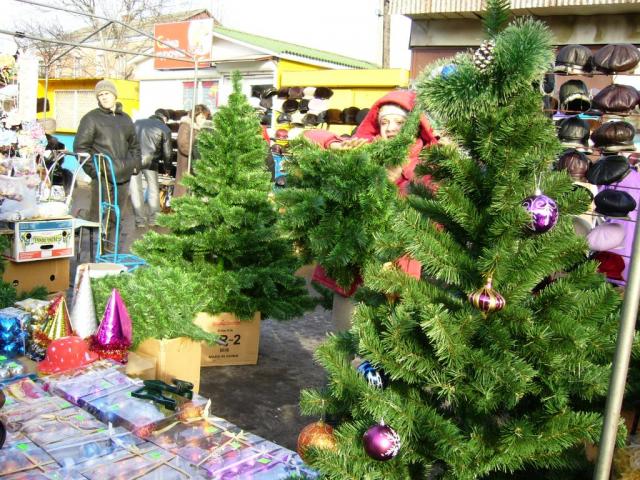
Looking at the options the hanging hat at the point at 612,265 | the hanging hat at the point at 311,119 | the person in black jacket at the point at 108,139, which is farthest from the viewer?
the hanging hat at the point at 311,119

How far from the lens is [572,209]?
1.65 meters

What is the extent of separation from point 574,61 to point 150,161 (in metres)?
6.50

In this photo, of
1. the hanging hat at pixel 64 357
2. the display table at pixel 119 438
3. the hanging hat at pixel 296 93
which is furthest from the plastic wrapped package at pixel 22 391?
the hanging hat at pixel 296 93

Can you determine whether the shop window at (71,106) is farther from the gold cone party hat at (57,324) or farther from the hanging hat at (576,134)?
the gold cone party hat at (57,324)

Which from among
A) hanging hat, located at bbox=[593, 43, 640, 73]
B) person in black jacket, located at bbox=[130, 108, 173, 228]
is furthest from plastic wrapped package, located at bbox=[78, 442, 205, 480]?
person in black jacket, located at bbox=[130, 108, 173, 228]

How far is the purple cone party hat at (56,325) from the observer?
3.28 meters

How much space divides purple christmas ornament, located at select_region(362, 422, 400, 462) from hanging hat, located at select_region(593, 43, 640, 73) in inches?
198

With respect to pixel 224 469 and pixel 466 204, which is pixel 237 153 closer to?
pixel 224 469

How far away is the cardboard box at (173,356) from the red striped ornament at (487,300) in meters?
2.15

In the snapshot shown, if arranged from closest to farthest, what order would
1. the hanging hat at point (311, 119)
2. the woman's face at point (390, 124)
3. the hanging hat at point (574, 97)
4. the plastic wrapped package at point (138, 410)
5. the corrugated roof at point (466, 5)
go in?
the plastic wrapped package at point (138, 410), the woman's face at point (390, 124), the hanging hat at point (574, 97), the corrugated roof at point (466, 5), the hanging hat at point (311, 119)

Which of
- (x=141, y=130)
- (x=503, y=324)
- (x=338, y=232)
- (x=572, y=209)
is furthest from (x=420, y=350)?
→ (x=141, y=130)

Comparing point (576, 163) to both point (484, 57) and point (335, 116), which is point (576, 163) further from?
point (335, 116)

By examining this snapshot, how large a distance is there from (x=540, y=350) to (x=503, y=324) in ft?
0.34

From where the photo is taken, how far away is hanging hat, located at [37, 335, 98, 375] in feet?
9.96
